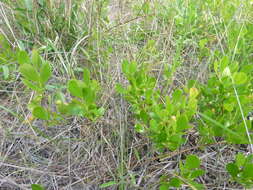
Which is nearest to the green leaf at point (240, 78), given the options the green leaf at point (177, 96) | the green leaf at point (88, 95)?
the green leaf at point (177, 96)

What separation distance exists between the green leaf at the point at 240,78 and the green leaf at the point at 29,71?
599mm

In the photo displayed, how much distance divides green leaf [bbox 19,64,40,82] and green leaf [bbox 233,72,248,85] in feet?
1.96

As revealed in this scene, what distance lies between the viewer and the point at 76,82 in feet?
2.25

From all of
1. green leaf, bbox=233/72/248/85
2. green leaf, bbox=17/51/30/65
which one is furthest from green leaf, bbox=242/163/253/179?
green leaf, bbox=17/51/30/65

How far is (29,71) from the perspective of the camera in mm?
738

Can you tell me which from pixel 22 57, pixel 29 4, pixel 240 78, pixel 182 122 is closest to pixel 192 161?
pixel 182 122

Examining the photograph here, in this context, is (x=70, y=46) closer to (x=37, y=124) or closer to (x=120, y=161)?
(x=37, y=124)

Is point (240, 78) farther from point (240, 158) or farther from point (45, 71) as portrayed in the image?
point (45, 71)

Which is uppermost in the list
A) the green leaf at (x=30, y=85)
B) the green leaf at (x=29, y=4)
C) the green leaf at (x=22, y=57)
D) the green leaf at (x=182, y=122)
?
the green leaf at (x=29, y=4)

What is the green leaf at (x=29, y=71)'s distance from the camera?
2.36 feet

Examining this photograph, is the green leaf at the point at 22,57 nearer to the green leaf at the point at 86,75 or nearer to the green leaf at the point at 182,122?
the green leaf at the point at 86,75

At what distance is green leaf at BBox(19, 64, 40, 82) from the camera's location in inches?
28.4

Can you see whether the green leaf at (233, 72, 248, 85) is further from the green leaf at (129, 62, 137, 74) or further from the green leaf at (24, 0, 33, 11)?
the green leaf at (24, 0, 33, 11)

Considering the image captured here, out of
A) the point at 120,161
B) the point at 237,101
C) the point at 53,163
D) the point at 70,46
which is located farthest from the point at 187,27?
the point at 53,163
